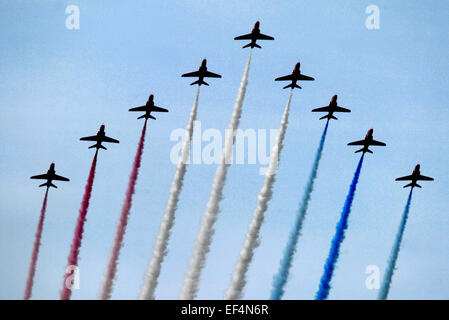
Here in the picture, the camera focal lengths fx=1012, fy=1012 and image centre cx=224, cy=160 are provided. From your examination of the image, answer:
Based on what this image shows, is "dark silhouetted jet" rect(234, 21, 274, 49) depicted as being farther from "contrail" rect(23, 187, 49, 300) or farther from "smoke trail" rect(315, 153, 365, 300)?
"contrail" rect(23, 187, 49, 300)

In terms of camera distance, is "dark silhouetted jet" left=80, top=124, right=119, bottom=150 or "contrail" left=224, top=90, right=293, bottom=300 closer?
"contrail" left=224, top=90, right=293, bottom=300

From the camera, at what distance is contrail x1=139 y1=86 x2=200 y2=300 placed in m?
130

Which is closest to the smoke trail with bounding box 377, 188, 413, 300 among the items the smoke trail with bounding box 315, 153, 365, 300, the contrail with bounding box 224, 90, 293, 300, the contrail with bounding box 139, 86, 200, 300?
the smoke trail with bounding box 315, 153, 365, 300

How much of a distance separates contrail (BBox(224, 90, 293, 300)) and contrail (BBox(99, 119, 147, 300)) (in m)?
15.9

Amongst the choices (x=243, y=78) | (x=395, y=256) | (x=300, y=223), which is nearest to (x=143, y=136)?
(x=243, y=78)

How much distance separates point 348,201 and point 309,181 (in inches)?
226

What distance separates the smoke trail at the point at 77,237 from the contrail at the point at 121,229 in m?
4.43

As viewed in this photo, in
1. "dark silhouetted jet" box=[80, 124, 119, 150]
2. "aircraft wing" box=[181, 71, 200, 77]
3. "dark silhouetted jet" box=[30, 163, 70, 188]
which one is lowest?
"dark silhouetted jet" box=[30, 163, 70, 188]

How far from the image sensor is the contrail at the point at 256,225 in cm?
12456

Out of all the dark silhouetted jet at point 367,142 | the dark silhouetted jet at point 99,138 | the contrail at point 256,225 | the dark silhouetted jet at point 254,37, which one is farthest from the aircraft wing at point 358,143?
the dark silhouetted jet at point 99,138

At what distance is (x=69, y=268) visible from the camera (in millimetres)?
129500

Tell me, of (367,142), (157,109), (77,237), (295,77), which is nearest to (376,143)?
(367,142)

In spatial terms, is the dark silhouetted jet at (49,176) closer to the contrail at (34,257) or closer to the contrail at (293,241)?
the contrail at (34,257)
